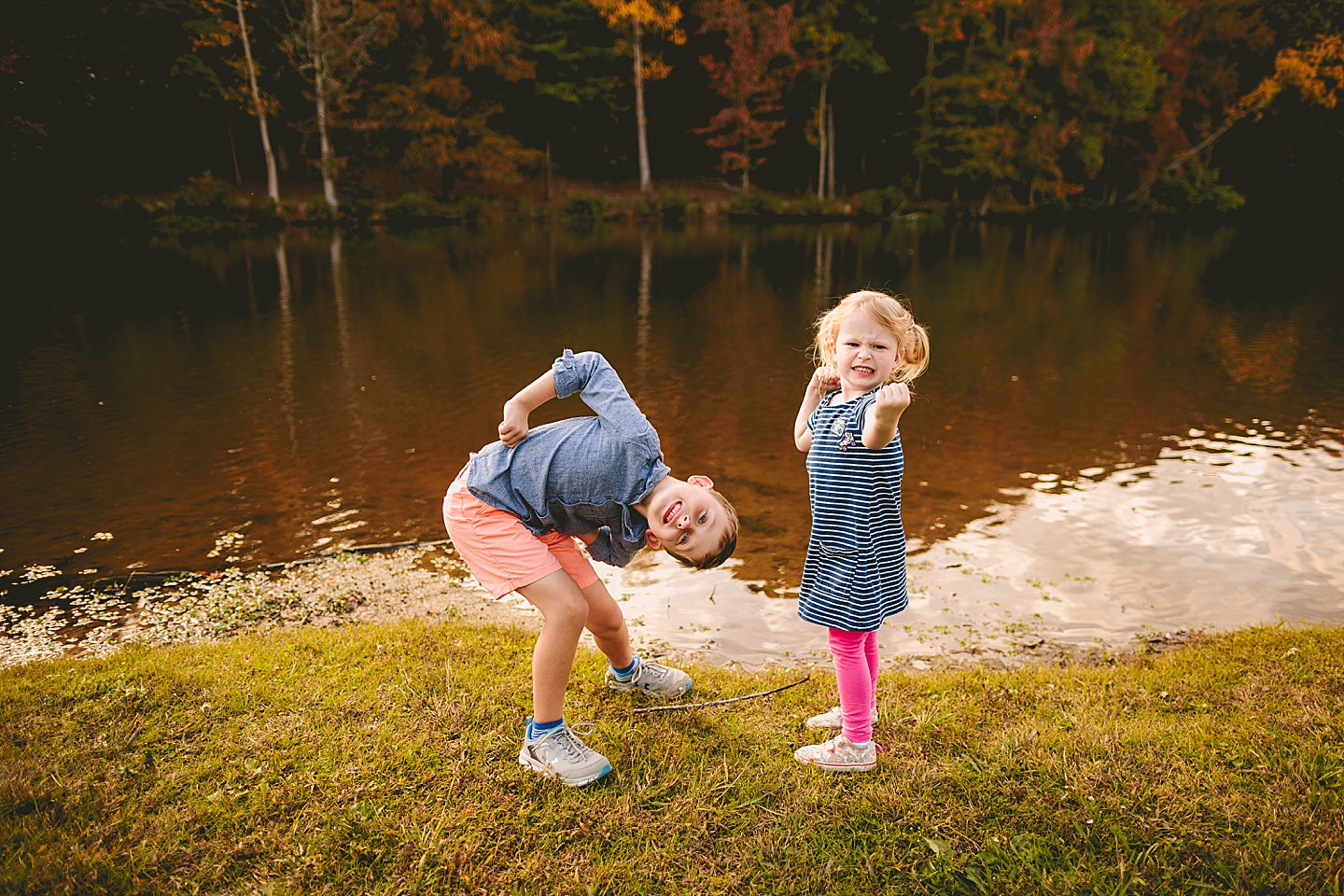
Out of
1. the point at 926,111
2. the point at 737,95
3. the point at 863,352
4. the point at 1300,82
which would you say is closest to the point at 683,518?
the point at 863,352

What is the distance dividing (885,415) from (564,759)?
1.48 m

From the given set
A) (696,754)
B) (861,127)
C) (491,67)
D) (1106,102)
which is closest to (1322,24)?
(1106,102)

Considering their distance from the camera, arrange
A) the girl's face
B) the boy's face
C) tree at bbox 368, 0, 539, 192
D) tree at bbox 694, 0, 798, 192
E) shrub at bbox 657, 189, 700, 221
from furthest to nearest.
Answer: tree at bbox 694, 0, 798, 192 < shrub at bbox 657, 189, 700, 221 < tree at bbox 368, 0, 539, 192 < the girl's face < the boy's face

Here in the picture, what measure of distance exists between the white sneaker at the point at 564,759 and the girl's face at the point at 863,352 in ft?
4.76

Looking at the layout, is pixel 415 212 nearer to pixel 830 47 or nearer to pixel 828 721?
pixel 830 47

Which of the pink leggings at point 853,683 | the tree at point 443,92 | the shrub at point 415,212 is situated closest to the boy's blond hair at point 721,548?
the pink leggings at point 853,683

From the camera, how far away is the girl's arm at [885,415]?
229cm

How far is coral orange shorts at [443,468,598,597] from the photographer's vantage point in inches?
99.5

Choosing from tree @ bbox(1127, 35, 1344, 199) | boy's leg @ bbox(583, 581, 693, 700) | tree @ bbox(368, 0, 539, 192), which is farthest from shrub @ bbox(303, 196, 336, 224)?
tree @ bbox(1127, 35, 1344, 199)

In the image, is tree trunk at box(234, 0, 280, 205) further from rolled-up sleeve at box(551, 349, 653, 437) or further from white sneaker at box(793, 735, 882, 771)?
white sneaker at box(793, 735, 882, 771)

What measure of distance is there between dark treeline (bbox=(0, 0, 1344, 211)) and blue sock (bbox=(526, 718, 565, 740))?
29.2m

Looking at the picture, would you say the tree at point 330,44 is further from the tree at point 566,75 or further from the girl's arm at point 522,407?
the girl's arm at point 522,407

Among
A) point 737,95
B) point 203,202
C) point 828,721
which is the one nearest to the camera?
point 828,721

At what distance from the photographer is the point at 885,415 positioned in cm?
236
